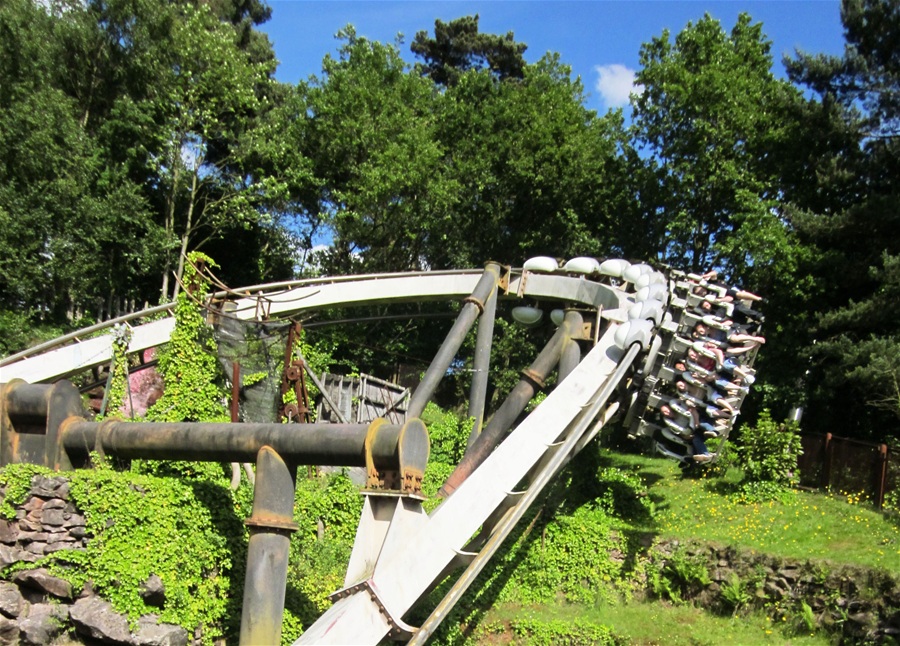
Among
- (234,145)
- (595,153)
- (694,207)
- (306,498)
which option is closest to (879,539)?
(306,498)

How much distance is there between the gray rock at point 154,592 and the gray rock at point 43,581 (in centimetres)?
83

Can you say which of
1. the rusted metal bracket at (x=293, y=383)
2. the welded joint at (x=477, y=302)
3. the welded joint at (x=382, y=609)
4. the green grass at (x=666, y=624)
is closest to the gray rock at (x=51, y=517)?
the welded joint at (x=382, y=609)

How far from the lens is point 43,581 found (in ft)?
33.1

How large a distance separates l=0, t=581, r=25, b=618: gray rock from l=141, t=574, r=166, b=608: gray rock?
49.0 inches

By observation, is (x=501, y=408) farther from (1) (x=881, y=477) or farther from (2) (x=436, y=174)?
(2) (x=436, y=174)

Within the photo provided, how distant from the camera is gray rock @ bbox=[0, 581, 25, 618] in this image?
981 cm

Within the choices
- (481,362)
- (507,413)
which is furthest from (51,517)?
(481,362)

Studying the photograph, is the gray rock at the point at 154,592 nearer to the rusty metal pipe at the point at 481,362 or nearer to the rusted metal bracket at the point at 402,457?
the rusted metal bracket at the point at 402,457

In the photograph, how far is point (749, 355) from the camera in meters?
15.4

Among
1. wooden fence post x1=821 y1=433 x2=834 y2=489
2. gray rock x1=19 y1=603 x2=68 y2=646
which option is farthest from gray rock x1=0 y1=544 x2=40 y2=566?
wooden fence post x1=821 y1=433 x2=834 y2=489

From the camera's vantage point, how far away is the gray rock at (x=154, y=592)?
34.3ft

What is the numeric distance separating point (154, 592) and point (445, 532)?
3.38 meters

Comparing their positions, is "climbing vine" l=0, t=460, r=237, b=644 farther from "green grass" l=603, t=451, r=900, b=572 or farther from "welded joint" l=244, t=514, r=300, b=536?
"green grass" l=603, t=451, r=900, b=572

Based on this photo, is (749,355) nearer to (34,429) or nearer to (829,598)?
(829,598)
